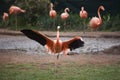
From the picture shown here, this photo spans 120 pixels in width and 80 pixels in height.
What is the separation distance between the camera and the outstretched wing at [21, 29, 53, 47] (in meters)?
8.43

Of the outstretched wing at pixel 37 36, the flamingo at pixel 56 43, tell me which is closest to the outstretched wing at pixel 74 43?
the flamingo at pixel 56 43

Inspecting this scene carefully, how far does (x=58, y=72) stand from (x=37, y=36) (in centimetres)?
94

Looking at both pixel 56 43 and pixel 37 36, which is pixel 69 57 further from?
pixel 37 36

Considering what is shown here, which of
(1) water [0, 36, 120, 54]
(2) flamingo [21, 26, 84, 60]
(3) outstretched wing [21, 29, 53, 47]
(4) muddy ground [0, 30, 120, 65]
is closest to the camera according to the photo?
(3) outstretched wing [21, 29, 53, 47]

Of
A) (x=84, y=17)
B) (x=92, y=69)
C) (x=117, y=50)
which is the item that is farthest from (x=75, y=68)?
(x=84, y=17)

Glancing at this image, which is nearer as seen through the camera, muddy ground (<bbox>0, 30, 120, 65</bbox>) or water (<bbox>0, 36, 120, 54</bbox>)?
muddy ground (<bbox>0, 30, 120, 65</bbox>)

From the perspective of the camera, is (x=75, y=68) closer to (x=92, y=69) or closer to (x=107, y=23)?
(x=92, y=69)

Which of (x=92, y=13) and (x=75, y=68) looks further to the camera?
(x=92, y=13)

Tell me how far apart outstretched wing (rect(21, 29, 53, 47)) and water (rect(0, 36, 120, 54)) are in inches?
106

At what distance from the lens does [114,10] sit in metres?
18.9

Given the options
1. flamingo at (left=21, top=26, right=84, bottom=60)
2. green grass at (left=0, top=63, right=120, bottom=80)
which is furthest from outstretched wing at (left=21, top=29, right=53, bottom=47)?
green grass at (left=0, top=63, right=120, bottom=80)

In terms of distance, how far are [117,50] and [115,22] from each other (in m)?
6.24

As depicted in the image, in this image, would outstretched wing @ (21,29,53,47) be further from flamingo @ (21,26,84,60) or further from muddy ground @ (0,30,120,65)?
muddy ground @ (0,30,120,65)

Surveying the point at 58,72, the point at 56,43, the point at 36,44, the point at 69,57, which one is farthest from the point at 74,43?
the point at 36,44
